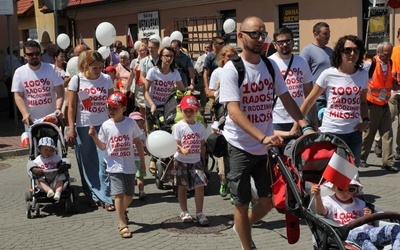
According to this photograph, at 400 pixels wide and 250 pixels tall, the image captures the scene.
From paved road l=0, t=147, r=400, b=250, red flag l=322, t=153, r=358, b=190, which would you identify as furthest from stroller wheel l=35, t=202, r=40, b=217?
red flag l=322, t=153, r=358, b=190

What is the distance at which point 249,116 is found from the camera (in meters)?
5.66

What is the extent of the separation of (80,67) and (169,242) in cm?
268

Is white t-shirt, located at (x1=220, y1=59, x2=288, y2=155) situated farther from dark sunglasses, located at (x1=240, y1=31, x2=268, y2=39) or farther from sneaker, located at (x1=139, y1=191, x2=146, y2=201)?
sneaker, located at (x1=139, y1=191, x2=146, y2=201)

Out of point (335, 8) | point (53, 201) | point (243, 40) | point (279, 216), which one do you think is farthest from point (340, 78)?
point (335, 8)

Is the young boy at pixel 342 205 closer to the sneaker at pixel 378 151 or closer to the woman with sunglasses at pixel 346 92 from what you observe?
the woman with sunglasses at pixel 346 92

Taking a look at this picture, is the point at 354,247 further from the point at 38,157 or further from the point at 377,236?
the point at 38,157

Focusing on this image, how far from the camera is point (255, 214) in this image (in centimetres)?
593

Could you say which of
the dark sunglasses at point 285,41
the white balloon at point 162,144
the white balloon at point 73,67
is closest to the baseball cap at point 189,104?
the white balloon at point 162,144

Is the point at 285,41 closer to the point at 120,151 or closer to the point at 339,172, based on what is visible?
the point at 120,151

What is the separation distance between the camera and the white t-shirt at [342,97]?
757 centimetres

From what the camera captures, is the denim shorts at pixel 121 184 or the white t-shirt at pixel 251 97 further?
the denim shorts at pixel 121 184

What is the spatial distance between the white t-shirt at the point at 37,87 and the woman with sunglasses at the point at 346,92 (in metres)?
3.32

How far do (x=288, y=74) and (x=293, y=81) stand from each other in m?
0.12

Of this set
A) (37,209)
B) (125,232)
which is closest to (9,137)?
(37,209)
